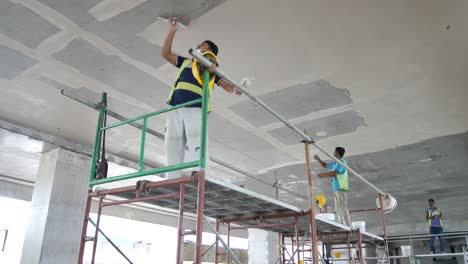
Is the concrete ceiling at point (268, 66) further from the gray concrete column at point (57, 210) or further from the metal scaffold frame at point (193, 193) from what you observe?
→ the metal scaffold frame at point (193, 193)

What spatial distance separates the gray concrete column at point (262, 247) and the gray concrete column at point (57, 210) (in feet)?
21.2

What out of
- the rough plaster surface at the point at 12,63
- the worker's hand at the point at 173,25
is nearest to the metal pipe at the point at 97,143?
the worker's hand at the point at 173,25

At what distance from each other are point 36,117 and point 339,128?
507 centimetres

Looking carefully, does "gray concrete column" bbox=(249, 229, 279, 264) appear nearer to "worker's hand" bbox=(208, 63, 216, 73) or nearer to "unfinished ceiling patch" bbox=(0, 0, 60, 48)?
"unfinished ceiling patch" bbox=(0, 0, 60, 48)

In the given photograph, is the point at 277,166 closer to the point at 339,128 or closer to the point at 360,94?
the point at 339,128

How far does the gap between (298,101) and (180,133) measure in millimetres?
2436

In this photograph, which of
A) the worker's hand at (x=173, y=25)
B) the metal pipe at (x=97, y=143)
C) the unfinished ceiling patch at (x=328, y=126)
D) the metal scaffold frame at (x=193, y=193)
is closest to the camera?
the metal scaffold frame at (x=193, y=193)

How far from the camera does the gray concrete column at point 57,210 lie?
6414 mm

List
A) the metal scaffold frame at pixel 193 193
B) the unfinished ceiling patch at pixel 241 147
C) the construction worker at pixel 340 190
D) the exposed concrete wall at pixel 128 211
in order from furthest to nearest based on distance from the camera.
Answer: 1. the exposed concrete wall at pixel 128 211
2. the unfinished ceiling patch at pixel 241 147
3. the construction worker at pixel 340 190
4. the metal scaffold frame at pixel 193 193

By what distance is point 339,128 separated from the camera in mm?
6410

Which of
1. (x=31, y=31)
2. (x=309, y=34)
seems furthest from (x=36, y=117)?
(x=309, y=34)

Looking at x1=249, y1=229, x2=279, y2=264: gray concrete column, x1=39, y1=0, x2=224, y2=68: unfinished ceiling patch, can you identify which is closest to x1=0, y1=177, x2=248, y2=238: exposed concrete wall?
x1=249, y1=229, x2=279, y2=264: gray concrete column

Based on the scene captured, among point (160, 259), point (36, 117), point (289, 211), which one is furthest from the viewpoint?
point (160, 259)

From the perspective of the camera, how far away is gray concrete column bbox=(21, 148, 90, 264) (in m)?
6.41
